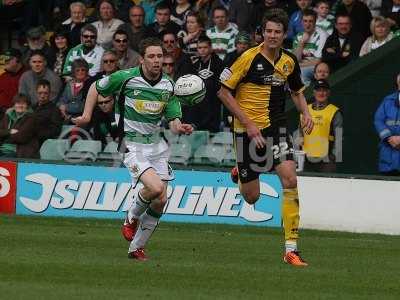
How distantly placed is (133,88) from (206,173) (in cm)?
550

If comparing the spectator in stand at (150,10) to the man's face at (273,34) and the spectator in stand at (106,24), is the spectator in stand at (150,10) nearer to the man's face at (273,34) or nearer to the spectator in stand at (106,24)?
the spectator in stand at (106,24)

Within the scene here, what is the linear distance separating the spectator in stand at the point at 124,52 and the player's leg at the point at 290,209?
8.11m

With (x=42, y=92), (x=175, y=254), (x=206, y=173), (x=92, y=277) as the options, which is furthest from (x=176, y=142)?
(x=92, y=277)

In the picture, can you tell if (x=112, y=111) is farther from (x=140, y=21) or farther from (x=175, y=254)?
(x=175, y=254)

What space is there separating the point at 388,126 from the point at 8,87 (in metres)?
6.66

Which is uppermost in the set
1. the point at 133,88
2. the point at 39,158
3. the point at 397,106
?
the point at 133,88

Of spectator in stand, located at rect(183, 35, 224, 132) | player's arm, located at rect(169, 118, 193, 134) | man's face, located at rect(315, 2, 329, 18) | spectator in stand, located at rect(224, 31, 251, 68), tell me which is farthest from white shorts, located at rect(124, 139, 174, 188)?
man's face, located at rect(315, 2, 329, 18)

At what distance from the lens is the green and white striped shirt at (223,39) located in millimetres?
20062

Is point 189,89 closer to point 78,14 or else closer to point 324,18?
point 324,18

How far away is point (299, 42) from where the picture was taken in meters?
19.7

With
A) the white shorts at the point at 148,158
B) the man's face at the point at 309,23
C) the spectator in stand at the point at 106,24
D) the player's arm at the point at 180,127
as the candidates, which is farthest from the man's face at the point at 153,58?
the spectator in stand at the point at 106,24

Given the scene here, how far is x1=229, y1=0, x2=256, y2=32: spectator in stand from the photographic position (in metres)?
20.6

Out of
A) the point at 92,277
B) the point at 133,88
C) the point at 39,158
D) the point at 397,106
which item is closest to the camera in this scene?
the point at 92,277

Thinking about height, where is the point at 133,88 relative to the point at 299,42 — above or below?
above
